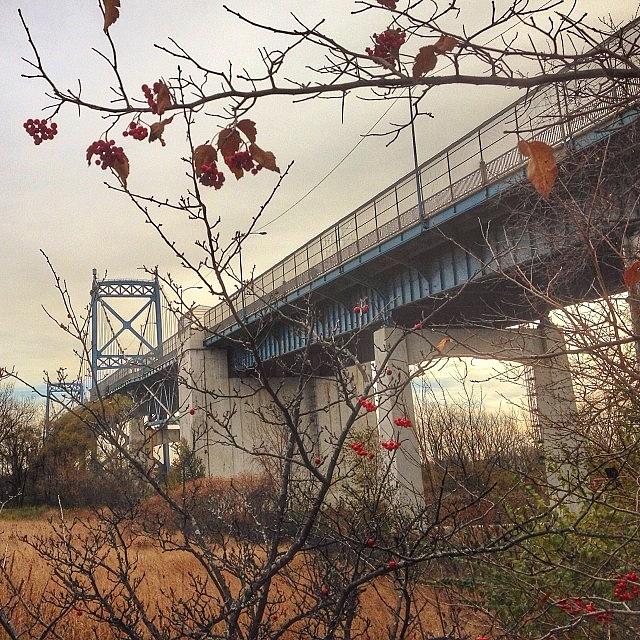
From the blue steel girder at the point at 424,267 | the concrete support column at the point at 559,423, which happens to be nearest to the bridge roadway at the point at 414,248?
the blue steel girder at the point at 424,267

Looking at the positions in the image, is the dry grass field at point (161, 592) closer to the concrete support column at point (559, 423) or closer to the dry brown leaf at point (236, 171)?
the concrete support column at point (559, 423)

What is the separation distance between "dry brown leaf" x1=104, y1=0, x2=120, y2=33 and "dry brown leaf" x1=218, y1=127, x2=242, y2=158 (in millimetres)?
412

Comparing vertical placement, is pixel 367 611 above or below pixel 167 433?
below

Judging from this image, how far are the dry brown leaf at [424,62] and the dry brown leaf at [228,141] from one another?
57 cm

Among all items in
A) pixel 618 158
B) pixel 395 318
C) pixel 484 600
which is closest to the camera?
pixel 484 600

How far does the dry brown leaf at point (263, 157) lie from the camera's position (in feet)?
6.63

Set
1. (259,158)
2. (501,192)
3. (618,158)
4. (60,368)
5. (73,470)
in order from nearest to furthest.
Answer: (259,158) < (60,368) < (618,158) < (501,192) < (73,470)

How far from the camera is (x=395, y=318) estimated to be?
22.0 metres

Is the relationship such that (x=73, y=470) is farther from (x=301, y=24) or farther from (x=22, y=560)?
(x=301, y=24)

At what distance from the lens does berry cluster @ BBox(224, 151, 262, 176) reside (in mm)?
2201

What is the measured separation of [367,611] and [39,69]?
8511 mm

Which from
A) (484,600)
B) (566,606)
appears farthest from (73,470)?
(566,606)

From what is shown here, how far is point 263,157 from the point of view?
2037mm

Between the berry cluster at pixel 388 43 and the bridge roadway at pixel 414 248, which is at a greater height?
the bridge roadway at pixel 414 248
